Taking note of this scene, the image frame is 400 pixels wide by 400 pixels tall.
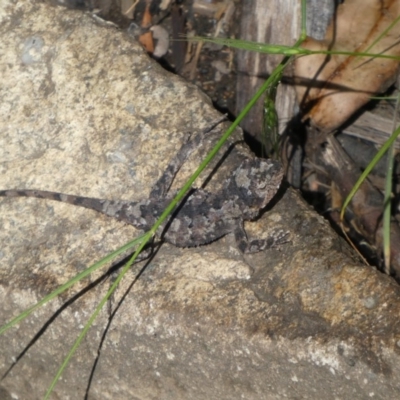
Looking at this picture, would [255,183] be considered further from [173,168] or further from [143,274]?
[143,274]

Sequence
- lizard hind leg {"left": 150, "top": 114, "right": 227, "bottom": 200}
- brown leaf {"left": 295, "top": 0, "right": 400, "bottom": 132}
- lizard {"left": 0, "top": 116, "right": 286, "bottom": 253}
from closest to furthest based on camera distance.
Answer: lizard {"left": 0, "top": 116, "right": 286, "bottom": 253}, lizard hind leg {"left": 150, "top": 114, "right": 227, "bottom": 200}, brown leaf {"left": 295, "top": 0, "right": 400, "bottom": 132}

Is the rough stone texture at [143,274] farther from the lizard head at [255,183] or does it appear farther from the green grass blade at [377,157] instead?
the green grass blade at [377,157]

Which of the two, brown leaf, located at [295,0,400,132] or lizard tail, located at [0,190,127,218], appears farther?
brown leaf, located at [295,0,400,132]

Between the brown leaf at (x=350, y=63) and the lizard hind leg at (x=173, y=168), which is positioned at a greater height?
the brown leaf at (x=350, y=63)

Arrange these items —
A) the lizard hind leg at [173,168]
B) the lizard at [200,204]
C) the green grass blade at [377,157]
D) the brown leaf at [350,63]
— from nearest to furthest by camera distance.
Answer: the green grass blade at [377,157] < the lizard at [200,204] < the lizard hind leg at [173,168] < the brown leaf at [350,63]

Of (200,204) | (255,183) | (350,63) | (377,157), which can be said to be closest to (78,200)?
(200,204)

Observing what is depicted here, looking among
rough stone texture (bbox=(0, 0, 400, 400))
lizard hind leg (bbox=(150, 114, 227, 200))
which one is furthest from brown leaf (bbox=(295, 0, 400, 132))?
lizard hind leg (bbox=(150, 114, 227, 200))

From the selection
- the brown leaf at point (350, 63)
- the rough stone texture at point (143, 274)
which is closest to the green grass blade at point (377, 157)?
the rough stone texture at point (143, 274)

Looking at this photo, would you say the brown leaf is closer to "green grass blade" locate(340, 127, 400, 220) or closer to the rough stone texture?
the rough stone texture
